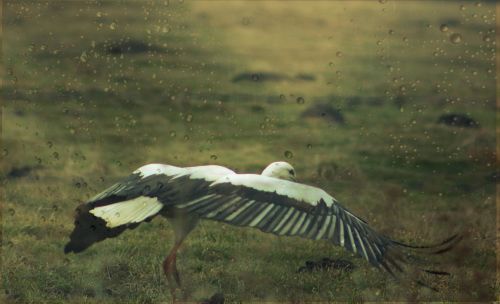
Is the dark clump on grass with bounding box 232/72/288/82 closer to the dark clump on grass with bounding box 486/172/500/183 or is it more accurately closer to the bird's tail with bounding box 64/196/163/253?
the bird's tail with bounding box 64/196/163/253

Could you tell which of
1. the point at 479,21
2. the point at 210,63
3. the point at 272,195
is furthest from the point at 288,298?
the point at 479,21

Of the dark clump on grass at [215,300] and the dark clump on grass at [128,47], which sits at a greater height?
the dark clump on grass at [128,47]

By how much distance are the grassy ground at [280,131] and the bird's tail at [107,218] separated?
7cm

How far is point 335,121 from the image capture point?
6.27 m

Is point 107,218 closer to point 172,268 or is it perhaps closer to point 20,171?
point 172,268

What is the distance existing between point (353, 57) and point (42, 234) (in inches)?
70.3

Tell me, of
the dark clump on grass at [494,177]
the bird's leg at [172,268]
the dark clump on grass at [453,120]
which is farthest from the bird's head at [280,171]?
the dark clump on grass at [494,177]

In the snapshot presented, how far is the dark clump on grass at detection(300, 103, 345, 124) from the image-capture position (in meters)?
6.26

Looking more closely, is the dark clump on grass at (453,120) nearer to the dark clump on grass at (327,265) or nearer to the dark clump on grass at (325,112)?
the dark clump on grass at (325,112)

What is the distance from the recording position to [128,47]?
20.8 ft

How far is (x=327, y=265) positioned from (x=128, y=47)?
145 cm

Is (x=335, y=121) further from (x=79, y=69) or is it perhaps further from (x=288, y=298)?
(x=79, y=69)

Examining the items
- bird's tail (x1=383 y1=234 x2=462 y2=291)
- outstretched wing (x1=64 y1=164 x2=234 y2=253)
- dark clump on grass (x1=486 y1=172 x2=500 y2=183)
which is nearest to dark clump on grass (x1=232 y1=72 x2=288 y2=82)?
Result: outstretched wing (x1=64 y1=164 x2=234 y2=253)

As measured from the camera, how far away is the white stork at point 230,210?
5.82 m
